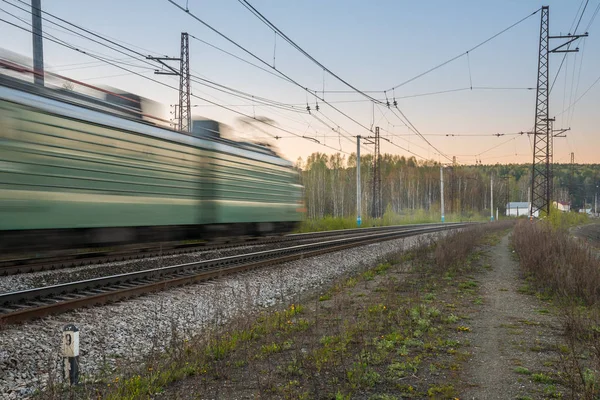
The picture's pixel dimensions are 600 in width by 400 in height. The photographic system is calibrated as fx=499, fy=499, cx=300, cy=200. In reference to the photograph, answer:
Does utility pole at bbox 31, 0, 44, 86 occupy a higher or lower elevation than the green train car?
higher

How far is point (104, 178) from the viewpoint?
1215 cm

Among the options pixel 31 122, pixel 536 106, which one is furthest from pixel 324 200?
pixel 31 122

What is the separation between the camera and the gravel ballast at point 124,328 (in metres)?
Result: 5.32

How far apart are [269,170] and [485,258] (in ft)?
29.5

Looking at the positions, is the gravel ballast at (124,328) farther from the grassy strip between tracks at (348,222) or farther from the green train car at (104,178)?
the grassy strip between tracks at (348,222)

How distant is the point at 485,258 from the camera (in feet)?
56.3

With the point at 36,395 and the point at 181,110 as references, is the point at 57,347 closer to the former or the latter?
the point at 36,395

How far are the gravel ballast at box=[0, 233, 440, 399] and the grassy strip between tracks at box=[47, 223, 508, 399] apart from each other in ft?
1.50

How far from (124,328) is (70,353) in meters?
2.45

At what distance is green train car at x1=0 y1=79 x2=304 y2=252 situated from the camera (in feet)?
32.9

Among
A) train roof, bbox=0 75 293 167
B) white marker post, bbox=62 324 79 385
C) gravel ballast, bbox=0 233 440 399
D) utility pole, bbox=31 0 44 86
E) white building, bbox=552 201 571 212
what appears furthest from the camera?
white building, bbox=552 201 571 212

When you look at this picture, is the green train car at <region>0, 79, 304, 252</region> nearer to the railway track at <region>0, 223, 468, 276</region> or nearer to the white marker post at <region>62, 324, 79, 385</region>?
the railway track at <region>0, 223, 468, 276</region>

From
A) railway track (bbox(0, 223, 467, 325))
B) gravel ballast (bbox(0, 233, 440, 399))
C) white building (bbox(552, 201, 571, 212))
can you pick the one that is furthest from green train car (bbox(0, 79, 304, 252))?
white building (bbox(552, 201, 571, 212))

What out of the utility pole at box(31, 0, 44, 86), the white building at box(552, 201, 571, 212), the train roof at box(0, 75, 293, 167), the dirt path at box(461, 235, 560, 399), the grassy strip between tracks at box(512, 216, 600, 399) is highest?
the utility pole at box(31, 0, 44, 86)
